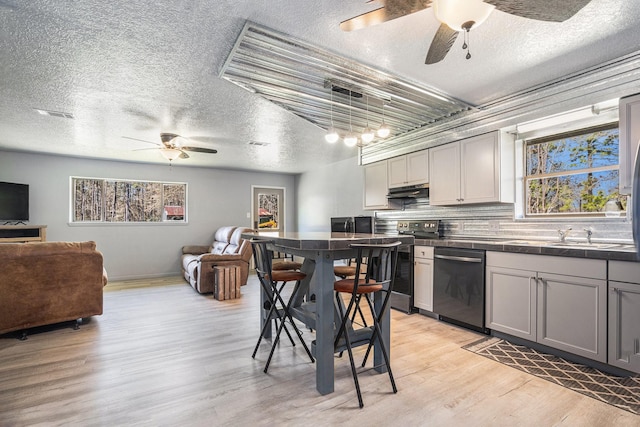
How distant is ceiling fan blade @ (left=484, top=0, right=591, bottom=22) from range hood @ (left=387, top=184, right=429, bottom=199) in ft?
8.66

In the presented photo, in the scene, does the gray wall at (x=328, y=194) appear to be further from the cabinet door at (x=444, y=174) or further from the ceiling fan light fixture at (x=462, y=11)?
the ceiling fan light fixture at (x=462, y=11)

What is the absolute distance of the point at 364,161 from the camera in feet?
17.7

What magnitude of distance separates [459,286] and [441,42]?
2.41m

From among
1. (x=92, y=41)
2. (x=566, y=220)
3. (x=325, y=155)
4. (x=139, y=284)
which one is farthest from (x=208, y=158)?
(x=566, y=220)

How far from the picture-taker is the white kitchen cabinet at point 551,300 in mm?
2307

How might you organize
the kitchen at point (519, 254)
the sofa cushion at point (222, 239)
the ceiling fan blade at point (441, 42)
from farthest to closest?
the sofa cushion at point (222, 239), the kitchen at point (519, 254), the ceiling fan blade at point (441, 42)

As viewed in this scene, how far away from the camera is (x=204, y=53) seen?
7.93 feet

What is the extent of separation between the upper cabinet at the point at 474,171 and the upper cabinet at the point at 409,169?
4.5 inches

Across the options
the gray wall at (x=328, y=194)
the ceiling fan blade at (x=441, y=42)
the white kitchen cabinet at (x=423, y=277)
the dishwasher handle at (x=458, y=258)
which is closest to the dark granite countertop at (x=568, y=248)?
the dishwasher handle at (x=458, y=258)

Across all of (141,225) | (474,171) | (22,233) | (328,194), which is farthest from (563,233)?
(22,233)

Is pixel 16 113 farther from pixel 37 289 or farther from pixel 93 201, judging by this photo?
pixel 93 201

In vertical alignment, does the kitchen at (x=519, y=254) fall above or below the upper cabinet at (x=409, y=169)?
below

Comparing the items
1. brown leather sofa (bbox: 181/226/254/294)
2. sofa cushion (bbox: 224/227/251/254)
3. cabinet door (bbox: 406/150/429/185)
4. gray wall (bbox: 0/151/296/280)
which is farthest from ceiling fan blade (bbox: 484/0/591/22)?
gray wall (bbox: 0/151/296/280)

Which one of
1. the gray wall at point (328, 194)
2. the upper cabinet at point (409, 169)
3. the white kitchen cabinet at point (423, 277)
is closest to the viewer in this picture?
the white kitchen cabinet at point (423, 277)
